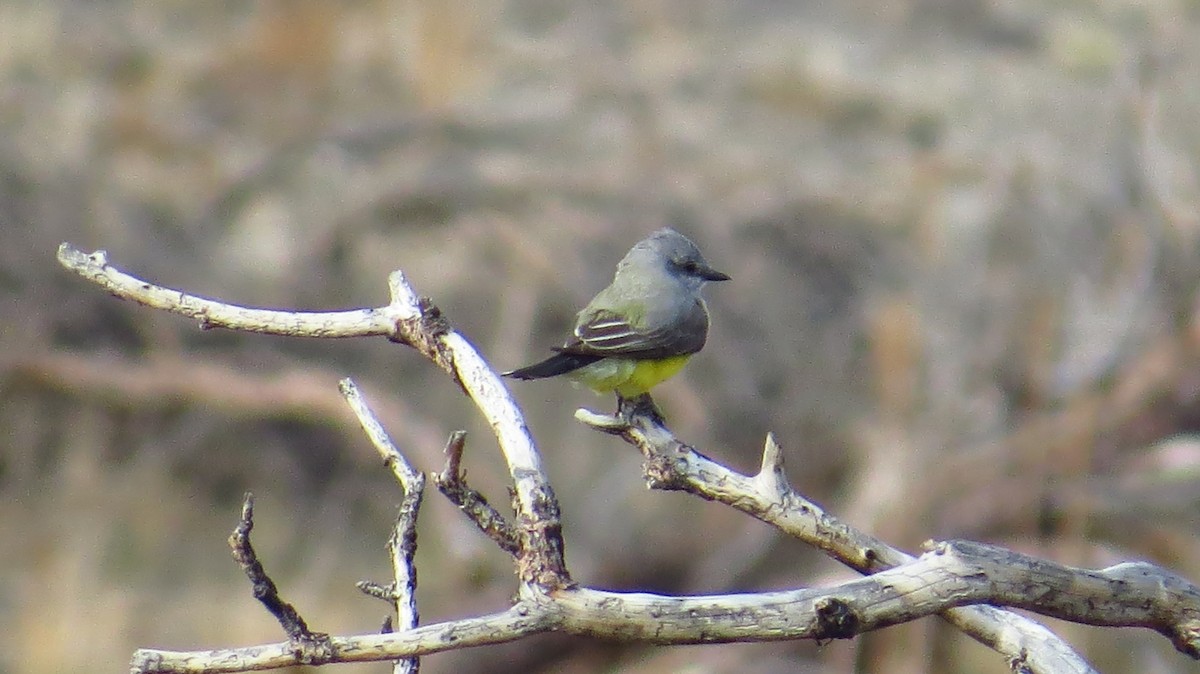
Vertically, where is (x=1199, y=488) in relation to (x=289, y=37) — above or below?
below

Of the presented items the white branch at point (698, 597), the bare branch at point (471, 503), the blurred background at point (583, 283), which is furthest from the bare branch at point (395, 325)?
the blurred background at point (583, 283)

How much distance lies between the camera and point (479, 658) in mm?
9570

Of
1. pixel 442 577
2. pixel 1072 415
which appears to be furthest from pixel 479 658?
pixel 1072 415

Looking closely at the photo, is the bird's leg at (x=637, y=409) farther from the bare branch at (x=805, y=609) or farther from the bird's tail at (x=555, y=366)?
the bare branch at (x=805, y=609)

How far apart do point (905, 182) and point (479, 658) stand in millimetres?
6170

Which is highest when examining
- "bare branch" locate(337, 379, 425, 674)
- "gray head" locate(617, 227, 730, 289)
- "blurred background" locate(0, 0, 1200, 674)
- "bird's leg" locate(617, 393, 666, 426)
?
"blurred background" locate(0, 0, 1200, 674)

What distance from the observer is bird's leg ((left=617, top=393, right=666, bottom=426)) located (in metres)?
4.06

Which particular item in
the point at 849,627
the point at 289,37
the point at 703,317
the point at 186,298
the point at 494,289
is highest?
the point at 289,37

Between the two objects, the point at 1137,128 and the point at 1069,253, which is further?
the point at 1137,128

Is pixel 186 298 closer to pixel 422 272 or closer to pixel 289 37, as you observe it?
pixel 422 272

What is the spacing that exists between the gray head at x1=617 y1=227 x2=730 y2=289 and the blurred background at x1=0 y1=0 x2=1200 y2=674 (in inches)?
132

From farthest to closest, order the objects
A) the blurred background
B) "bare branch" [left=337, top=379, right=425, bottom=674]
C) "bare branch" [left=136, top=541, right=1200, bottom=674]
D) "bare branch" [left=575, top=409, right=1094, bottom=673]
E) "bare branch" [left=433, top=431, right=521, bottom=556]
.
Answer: the blurred background, "bare branch" [left=575, top=409, right=1094, bottom=673], "bare branch" [left=337, top=379, right=425, bottom=674], "bare branch" [left=433, top=431, right=521, bottom=556], "bare branch" [left=136, top=541, right=1200, bottom=674]

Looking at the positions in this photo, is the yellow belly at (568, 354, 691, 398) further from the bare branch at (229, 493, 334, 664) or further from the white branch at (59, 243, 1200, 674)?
the bare branch at (229, 493, 334, 664)

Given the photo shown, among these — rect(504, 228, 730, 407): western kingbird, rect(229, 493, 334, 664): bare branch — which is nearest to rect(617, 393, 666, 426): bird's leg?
rect(504, 228, 730, 407): western kingbird
